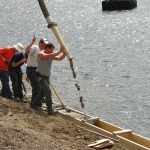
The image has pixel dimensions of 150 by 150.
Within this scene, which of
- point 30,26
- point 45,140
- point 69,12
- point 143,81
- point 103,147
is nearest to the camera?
point 45,140

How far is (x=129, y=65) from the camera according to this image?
2572cm

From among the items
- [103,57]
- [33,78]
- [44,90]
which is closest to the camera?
[44,90]

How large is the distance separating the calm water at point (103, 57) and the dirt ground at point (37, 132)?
158 inches

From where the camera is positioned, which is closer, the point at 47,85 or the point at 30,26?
the point at 47,85

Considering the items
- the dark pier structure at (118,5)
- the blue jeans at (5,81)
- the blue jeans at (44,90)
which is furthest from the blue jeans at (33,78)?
the dark pier structure at (118,5)

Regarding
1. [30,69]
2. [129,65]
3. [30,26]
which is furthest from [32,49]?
[30,26]

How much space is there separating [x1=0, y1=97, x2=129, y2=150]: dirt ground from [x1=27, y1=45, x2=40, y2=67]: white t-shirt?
47.6 inches

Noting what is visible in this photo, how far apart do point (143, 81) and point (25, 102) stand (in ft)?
30.6

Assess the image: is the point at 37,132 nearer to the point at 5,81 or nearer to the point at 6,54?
the point at 5,81

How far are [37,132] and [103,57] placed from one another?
1884cm

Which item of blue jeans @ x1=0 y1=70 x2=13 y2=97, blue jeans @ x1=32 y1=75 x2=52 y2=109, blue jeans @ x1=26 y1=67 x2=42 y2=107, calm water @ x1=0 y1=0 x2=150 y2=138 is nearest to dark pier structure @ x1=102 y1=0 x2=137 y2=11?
calm water @ x1=0 y1=0 x2=150 y2=138

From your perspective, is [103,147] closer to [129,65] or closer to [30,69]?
[30,69]

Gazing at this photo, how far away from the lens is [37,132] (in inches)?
388

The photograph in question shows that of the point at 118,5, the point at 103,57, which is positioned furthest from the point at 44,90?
the point at 118,5
